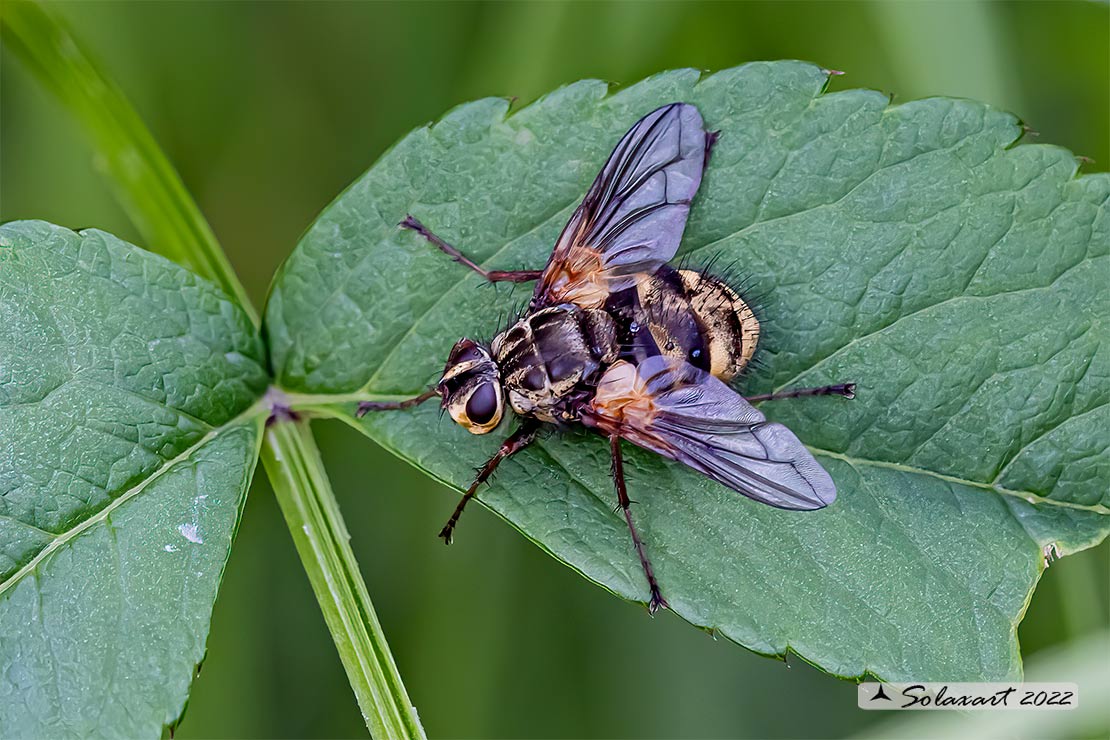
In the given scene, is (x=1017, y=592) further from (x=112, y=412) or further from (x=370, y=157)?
(x=370, y=157)

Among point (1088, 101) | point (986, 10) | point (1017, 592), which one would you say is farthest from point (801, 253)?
point (1088, 101)

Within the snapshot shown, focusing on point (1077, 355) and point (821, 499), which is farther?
point (1077, 355)

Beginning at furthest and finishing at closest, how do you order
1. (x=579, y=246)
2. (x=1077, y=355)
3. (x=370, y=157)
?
(x=370, y=157), (x=579, y=246), (x=1077, y=355)

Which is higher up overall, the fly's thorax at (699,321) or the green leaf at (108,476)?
the green leaf at (108,476)

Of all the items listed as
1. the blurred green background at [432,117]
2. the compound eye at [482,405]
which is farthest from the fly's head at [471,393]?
the blurred green background at [432,117]

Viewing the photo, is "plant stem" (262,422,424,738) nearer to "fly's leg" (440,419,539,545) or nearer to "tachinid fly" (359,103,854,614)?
"tachinid fly" (359,103,854,614)

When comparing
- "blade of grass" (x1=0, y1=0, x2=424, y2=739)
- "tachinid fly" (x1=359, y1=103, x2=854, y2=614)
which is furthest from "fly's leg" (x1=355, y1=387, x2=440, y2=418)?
"blade of grass" (x1=0, y1=0, x2=424, y2=739)

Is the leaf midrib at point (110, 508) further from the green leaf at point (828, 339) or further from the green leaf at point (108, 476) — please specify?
the green leaf at point (828, 339)
